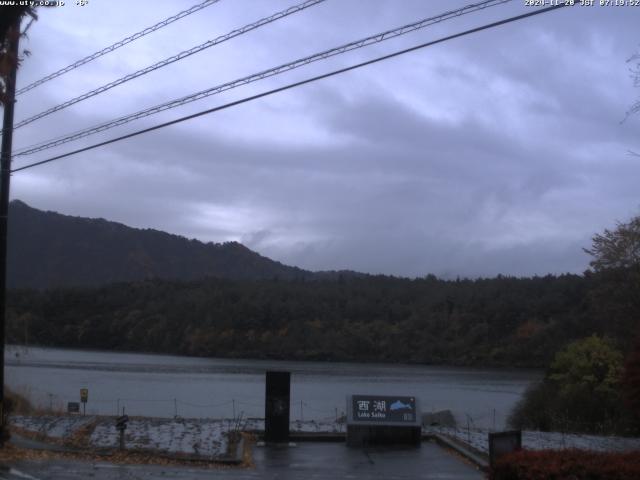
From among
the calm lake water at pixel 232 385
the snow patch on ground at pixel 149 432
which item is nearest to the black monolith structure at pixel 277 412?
the snow patch on ground at pixel 149 432

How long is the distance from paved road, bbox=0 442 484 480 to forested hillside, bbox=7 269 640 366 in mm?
55384

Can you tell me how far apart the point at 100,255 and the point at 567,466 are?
509ft

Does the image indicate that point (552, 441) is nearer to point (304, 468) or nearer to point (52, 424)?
point (304, 468)

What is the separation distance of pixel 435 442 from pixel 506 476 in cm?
1219

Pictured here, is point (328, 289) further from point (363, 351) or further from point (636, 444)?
point (636, 444)

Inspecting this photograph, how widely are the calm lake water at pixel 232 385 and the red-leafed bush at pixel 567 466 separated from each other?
21.8 meters

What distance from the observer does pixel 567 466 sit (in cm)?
1091

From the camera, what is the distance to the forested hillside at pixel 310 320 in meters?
79.7

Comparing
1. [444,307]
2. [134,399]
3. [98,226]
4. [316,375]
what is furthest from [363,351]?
[98,226]

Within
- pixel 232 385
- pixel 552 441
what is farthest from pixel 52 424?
pixel 232 385

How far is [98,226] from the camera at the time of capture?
16412cm

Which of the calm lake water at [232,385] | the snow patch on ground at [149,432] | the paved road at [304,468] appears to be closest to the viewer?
the paved road at [304,468]

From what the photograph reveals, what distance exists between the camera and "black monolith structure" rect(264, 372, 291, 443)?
22438 mm

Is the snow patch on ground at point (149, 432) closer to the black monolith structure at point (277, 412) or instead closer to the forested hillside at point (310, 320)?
the black monolith structure at point (277, 412)
